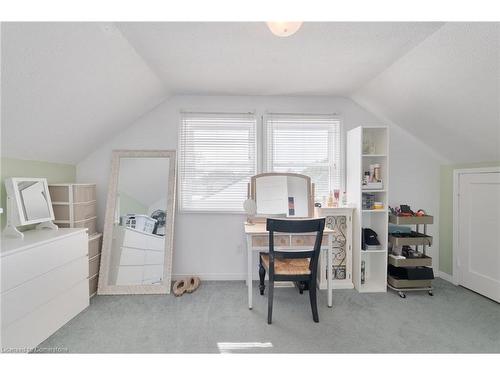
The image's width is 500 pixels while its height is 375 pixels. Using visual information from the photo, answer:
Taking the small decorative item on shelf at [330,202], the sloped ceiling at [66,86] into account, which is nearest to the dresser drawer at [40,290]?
the sloped ceiling at [66,86]

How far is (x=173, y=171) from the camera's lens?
116 inches

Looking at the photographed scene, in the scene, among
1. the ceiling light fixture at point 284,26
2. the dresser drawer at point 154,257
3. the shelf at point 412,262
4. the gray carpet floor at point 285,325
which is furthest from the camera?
the dresser drawer at point 154,257

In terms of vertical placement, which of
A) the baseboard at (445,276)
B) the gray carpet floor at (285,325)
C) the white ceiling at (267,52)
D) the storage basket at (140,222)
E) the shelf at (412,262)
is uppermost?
the white ceiling at (267,52)

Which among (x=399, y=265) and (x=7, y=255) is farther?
(x=399, y=265)

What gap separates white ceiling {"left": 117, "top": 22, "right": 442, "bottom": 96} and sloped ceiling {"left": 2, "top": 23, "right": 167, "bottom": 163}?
8.1 inches

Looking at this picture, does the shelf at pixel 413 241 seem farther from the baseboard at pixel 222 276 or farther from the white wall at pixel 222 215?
the baseboard at pixel 222 276

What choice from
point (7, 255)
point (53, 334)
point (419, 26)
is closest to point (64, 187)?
point (7, 255)

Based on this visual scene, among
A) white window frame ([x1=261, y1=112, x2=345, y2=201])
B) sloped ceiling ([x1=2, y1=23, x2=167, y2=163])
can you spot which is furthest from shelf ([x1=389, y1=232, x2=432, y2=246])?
sloped ceiling ([x1=2, y1=23, x2=167, y2=163])

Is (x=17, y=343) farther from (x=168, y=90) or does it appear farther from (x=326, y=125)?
(x=326, y=125)

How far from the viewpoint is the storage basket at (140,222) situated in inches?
113

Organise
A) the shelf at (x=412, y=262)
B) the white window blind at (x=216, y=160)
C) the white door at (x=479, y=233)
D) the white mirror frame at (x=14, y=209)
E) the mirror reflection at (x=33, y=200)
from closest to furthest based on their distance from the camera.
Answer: the white mirror frame at (x=14, y=209), the mirror reflection at (x=33, y=200), the white door at (x=479, y=233), the shelf at (x=412, y=262), the white window blind at (x=216, y=160)

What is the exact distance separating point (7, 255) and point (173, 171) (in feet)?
5.30

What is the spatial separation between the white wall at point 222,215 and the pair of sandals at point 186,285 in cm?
19

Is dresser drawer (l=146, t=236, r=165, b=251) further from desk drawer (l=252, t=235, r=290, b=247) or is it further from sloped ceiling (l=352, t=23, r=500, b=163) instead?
sloped ceiling (l=352, t=23, r=500, b=163)
